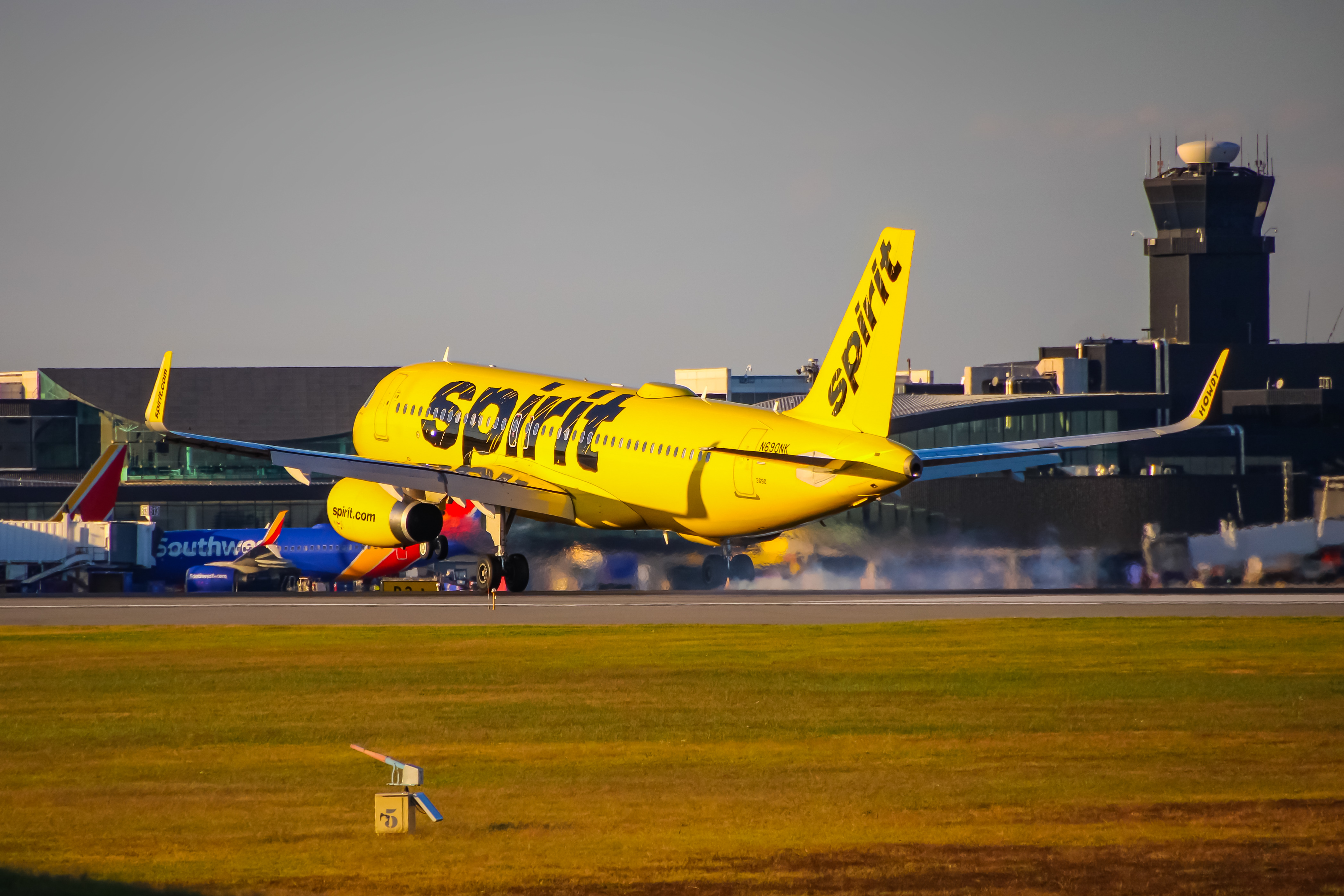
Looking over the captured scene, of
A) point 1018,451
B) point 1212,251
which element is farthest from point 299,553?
point 1212,251

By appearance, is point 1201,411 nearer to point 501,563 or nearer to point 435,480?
point 501,563

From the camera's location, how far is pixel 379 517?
47000 mm

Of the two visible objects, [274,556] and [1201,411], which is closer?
[1201,411]

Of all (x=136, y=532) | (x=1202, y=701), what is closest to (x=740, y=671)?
(x=1202, y=701)

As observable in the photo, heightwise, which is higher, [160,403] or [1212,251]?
[1212,251]

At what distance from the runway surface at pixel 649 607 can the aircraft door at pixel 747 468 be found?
3195mm

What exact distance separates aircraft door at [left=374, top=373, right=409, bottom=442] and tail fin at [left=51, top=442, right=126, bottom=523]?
26.0 metres

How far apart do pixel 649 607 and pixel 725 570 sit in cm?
1296

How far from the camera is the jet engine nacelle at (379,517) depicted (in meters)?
46.6

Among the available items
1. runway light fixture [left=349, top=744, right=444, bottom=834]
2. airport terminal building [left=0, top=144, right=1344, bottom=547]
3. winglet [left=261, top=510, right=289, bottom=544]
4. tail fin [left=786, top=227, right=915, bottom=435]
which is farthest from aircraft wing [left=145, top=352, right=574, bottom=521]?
airport terminal building [left=0, top=144, right=1344, bottom=547]

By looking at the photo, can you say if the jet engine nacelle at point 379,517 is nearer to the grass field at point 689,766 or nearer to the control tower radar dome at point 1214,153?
the grass field at point 689,766

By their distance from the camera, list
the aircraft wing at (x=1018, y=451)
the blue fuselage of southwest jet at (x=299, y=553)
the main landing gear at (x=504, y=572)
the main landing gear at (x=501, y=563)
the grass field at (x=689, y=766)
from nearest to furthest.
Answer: the grass field at (x=689, y=766), the aircraft wing at (x=1018, y=451), the main landing gear at (x=501, y=563), the main landing gear at (x=504, y=572), the blue fuselage of southwest jet at (x=299, y=553)

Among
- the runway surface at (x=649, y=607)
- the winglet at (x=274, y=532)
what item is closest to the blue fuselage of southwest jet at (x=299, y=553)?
the winglet at (x=274, y=532)

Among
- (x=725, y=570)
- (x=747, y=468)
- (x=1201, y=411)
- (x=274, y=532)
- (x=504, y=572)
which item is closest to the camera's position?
(x=747, y=468)
